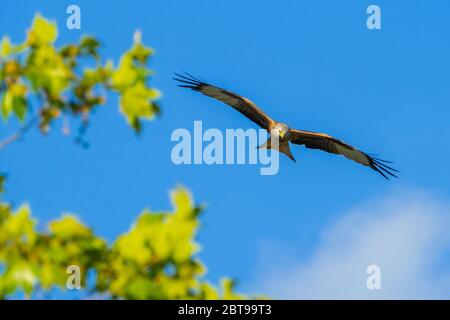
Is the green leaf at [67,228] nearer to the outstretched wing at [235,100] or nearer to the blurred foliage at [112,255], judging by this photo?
the blurred foliage at [112,255]

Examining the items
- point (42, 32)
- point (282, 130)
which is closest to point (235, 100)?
point (282, 130)

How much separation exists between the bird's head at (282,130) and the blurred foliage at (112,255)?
13.1 metres

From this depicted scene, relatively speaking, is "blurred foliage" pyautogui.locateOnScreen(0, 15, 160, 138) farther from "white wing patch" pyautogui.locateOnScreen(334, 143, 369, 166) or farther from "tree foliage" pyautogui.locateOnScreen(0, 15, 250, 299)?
"white wing patch" pyautogui.locateOnScreen(334, 143, 369, 166)

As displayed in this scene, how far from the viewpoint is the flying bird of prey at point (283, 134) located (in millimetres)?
17109

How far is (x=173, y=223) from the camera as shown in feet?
12.1

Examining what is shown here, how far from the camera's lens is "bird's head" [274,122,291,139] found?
17.0 metres

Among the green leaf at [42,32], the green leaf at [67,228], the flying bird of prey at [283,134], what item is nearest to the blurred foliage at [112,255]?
the green leaf at [67,228]

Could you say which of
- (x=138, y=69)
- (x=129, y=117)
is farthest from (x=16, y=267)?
(x=138, y=69)

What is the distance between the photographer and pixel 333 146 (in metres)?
18.6

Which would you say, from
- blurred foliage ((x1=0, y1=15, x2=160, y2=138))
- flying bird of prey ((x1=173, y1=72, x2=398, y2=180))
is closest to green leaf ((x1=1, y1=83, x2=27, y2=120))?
blurred foliage ((x1=0, y1=15, x2=160, y2=138))

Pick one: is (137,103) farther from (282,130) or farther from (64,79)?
(282,130)

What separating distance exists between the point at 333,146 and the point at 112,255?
14998 mm
